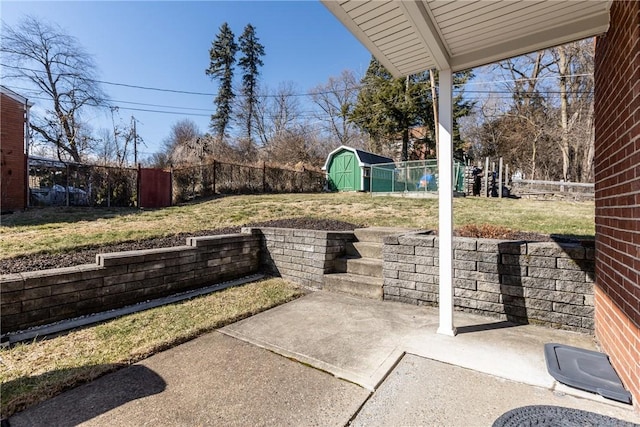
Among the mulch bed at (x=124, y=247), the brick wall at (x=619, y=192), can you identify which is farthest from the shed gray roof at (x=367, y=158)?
the brick wall at (x=619, y=192)

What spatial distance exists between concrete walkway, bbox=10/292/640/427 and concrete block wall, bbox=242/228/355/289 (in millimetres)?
1445

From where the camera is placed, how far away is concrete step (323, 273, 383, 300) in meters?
3.96

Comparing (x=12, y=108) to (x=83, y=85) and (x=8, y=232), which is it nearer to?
(x=8, y=232)

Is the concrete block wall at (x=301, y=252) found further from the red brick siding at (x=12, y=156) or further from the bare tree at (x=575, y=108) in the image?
the bare tree at (x=575, y=108)

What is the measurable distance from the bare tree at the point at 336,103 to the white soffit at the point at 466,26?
27.0 m

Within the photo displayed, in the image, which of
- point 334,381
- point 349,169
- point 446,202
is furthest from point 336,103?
point 334,381

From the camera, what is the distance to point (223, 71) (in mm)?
28406

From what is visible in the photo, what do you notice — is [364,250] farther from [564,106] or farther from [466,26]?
[564,106]

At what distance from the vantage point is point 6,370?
2.20 metres

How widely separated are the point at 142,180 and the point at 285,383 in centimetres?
1099

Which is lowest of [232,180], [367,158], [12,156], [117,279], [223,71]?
[117,279]

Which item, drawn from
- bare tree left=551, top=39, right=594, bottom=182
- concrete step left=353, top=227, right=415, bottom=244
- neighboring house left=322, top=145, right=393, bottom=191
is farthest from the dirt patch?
bare tree left=551, top=39, right=594, bottom=182

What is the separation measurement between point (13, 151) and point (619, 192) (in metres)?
14.4

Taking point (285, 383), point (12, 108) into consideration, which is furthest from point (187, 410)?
point (12, 108)
